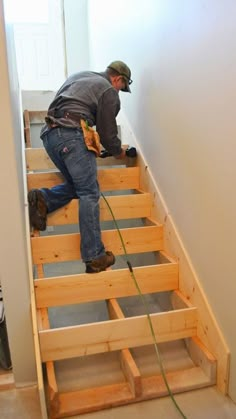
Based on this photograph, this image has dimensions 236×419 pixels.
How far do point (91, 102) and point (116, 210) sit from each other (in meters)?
0.69

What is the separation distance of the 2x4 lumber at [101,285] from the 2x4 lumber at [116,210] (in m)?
0.46

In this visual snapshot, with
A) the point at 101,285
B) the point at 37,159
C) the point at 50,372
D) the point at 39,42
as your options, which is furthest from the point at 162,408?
the point at 39,42

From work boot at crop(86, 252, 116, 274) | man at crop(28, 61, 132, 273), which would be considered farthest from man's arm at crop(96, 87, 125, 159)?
work boot at crop(86, 252, 116, 274)

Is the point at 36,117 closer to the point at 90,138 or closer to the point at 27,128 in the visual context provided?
the point at 27,128

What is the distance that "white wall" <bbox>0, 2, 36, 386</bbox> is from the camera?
1449 mm

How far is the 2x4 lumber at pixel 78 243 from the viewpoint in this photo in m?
2.00

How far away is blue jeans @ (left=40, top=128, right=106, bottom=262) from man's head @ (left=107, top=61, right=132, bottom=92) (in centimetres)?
51

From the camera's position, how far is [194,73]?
172cm

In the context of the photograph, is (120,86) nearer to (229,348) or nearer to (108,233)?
(108,233)

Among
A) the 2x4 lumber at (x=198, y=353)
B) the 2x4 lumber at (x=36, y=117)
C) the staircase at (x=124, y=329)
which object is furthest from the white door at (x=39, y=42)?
the 2x4 lumber at (x=198, y=353)

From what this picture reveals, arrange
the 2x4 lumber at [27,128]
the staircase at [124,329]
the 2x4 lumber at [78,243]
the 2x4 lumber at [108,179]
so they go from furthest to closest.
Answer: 1. the 2x4 lumber at [27,128]
2. the 2x4 lumber at [108,179]
3. the 2x4 lumber at [78,243]
4. the staircase at [124,329]

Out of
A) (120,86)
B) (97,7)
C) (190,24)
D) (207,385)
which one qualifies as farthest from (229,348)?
(97,7)

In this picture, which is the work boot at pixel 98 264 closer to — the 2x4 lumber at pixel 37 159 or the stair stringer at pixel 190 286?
the stair stringer at pixel 190 286

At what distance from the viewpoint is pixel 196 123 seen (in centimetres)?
173
